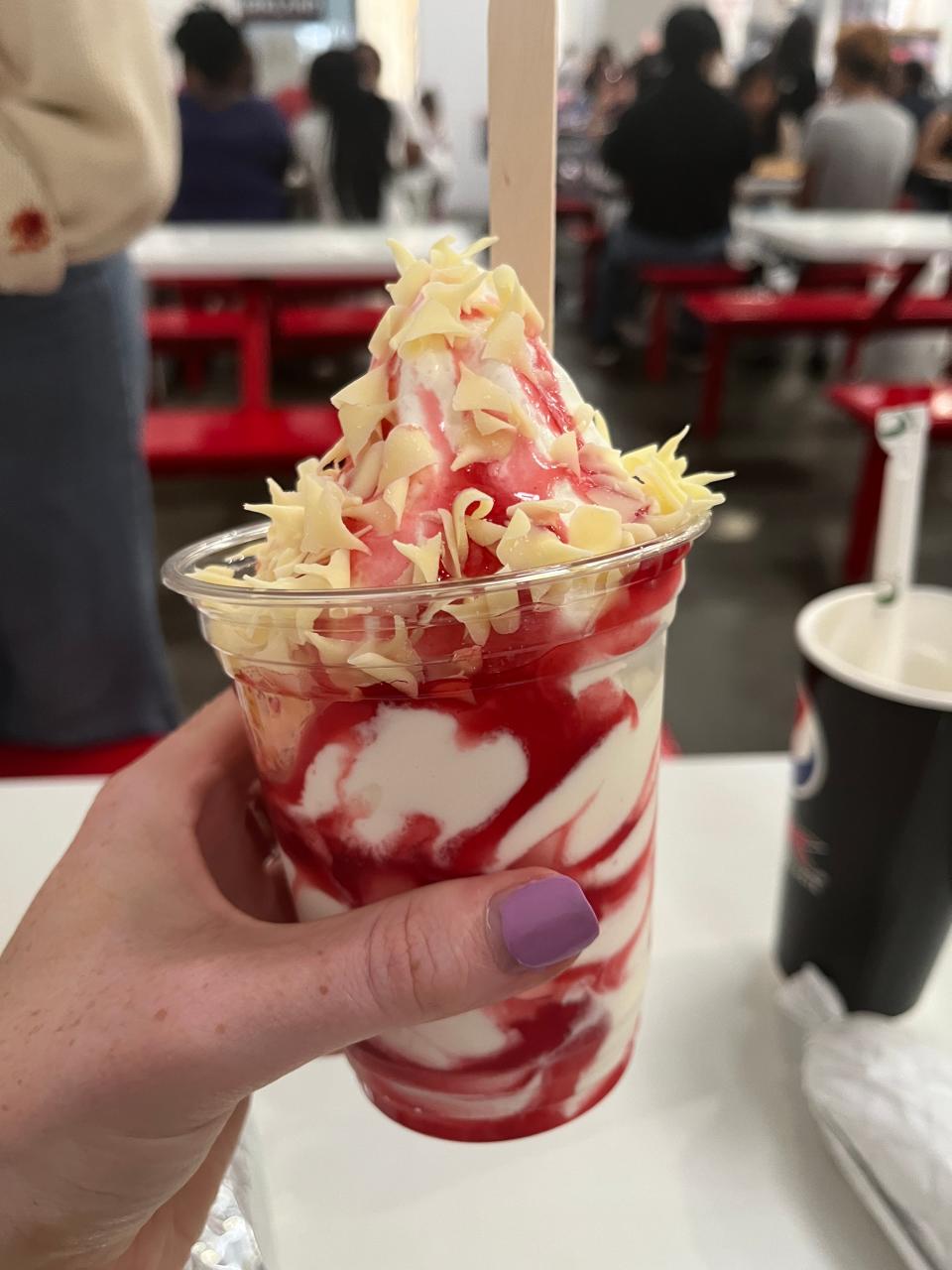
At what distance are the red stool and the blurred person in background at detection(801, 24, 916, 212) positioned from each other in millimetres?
5539

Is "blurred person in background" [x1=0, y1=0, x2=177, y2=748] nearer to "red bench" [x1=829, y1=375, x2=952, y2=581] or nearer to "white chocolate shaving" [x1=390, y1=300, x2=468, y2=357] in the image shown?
"white chocolate shaving" [x1=390, y1=300, x2=468, y2=357]

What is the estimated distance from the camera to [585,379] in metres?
5.71

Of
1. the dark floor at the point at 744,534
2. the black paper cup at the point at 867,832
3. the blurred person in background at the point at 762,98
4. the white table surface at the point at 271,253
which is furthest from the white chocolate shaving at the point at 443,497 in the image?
the blurred person in background at the point at 762,98

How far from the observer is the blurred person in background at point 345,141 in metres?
4.89

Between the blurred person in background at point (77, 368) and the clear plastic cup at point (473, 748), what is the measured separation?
0.82 metres

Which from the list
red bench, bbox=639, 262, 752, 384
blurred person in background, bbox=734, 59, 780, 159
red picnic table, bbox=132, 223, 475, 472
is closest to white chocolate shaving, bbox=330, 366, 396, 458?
red picnic table, bbox=132, 223, 475, 472

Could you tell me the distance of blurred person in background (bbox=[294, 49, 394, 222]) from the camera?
4.89 metres

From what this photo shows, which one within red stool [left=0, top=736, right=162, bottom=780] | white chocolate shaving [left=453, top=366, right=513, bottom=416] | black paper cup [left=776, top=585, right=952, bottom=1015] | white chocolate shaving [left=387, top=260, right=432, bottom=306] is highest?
white chocolate shaving [left=387, top=260, right=432, bottom=306]

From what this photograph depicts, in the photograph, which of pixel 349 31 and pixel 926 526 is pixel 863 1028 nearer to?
pixel 926 526

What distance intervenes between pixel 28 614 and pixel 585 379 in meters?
4.65

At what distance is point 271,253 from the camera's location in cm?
336

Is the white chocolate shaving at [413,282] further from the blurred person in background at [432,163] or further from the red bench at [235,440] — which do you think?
the blurred person in background at [432,163]

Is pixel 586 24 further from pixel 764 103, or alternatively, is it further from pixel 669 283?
pixel 669 283

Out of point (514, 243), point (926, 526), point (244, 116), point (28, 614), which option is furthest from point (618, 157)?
point (514, 243)
